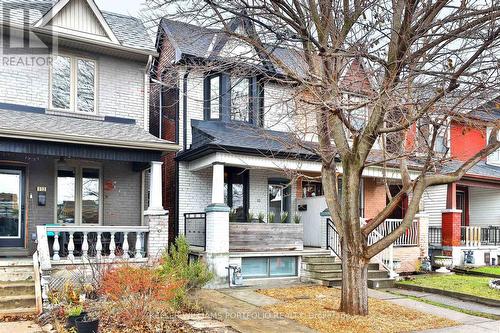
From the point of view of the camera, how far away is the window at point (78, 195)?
13125 mm

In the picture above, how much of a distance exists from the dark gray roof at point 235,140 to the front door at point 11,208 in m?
4.74

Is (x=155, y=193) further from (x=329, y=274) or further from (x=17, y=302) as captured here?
(x=329, y=274)

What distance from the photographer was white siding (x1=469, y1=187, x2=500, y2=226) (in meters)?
20.9

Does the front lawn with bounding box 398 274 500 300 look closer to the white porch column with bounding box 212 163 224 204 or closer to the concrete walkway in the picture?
the concrete walkway

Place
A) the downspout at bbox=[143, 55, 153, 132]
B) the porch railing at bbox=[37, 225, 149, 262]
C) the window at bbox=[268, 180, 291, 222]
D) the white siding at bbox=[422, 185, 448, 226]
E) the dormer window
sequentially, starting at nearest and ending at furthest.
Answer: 1. the porch railing at bbox=[37, 225, 149, 262]
2. the downspout at bbox=[143, 55, 153, 132]
3. the dormer window
4. the window at bbox=[268, 180, 291, 222]
5. the white siding at bbox=[422, 185, 448, 226]

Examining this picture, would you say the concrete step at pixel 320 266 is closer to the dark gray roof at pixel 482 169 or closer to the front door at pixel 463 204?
the dark gray roof at pixel 482 169

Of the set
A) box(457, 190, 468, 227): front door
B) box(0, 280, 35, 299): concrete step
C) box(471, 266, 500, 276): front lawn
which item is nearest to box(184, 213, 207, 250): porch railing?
box(0, 280, 35, 299): concrete step

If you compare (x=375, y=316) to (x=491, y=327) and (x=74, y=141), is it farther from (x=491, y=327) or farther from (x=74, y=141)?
(x=74, y=141)

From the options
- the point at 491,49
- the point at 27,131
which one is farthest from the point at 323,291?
the point at 27,131

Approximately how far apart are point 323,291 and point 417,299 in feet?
7.43

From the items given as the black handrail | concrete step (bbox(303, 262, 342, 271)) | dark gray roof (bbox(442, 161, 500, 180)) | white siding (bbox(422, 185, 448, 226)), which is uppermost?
dark gray roof (bbox(442, 161, 500, 180))

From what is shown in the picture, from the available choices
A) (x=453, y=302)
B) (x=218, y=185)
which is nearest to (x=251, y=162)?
(x=218, y=185)

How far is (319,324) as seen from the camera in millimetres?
8469

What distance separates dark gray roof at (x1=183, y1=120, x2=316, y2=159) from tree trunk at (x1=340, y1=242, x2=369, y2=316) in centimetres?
403
